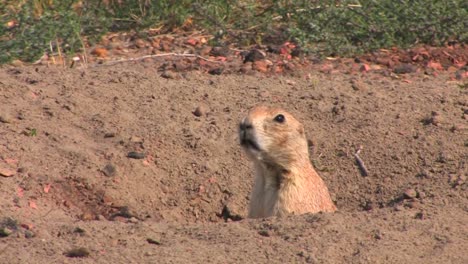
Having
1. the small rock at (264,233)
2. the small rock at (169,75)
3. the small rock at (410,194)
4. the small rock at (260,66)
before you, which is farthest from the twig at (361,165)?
the small rock at (264,233)

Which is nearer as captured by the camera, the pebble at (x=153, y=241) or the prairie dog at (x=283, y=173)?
the pebble at (x=153, y=241)

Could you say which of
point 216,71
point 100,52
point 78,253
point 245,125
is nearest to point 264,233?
point 78,253

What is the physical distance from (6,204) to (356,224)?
1.93 m

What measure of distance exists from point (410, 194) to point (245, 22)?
11.0 feet

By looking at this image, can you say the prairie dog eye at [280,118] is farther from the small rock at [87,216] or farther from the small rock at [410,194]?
the small rock at [87,216]

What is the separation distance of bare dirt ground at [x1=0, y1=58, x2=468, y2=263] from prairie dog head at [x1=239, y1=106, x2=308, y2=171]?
516 mm

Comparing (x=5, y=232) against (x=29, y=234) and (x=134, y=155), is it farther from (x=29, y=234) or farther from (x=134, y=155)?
(x=134, y=155)

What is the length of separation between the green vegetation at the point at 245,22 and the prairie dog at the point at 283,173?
2502 millimetres

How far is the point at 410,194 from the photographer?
5504 mm

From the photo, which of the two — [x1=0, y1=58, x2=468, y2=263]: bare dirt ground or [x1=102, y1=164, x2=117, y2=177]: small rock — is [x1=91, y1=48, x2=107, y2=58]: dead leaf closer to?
[x1=0, y1=58, x2=468, y2=263]: bare dirt ground

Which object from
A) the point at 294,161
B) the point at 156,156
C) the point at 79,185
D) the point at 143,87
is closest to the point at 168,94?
the point at 143,87

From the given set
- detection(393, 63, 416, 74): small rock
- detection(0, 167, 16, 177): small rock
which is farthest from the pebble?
detection(393, 63, 416, 74): small rock

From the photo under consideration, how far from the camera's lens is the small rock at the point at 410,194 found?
5.48m

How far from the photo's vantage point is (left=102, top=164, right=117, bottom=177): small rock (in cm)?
592
